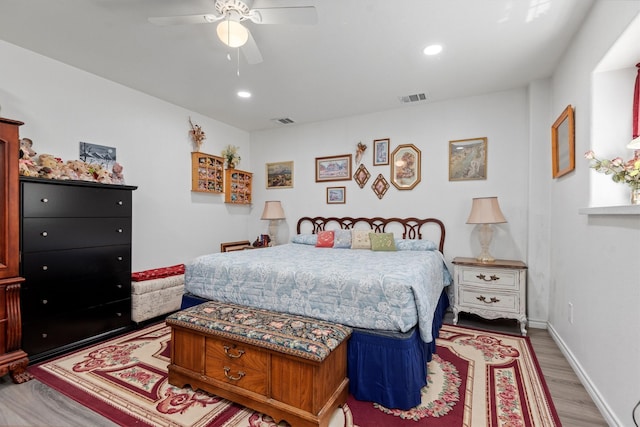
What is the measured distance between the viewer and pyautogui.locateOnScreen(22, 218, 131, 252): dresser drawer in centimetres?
249

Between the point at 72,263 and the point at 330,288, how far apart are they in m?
2.41

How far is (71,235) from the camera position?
2742 millimetres

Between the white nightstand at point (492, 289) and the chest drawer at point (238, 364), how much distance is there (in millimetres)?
2474

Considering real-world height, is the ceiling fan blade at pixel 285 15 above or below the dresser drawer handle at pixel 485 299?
above

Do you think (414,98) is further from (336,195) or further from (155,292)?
(155,292)

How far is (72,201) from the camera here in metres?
2.75

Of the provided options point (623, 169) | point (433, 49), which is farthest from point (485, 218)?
point (433, 49)

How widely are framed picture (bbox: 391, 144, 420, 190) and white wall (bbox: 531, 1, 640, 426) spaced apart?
5.08ft

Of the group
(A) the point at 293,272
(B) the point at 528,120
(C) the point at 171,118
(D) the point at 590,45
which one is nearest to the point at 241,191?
(C) the point at 171,118

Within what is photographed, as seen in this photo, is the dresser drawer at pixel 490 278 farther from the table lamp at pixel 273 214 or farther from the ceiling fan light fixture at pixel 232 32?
the ceiling fan light fixture at pixel 232 32

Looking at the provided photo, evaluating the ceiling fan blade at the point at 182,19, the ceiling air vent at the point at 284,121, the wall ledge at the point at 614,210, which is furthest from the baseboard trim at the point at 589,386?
the ceiling air vent at the point at 284,121

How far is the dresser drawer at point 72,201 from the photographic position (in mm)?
2482

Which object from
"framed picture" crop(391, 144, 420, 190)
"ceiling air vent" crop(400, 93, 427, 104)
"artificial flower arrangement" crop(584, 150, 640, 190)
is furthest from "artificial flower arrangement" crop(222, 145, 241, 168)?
"artificial flower arrangement" crop(584, 150, 640, 190)

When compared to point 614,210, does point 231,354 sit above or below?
below
